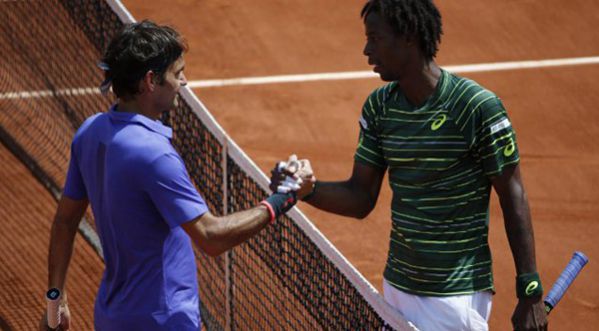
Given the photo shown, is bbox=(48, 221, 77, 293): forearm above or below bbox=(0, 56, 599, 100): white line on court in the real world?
above

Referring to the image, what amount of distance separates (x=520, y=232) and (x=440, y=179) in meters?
0.38

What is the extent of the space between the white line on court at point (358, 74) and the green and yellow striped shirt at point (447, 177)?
678 cm

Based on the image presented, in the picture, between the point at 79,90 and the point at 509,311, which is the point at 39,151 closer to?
the point at 79,90

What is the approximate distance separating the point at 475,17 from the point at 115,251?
913 centimetres

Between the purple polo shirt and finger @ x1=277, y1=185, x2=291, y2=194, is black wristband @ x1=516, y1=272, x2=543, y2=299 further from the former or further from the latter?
the purple polo shirt

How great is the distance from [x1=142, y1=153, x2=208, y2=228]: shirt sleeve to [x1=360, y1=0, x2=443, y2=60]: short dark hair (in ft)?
3.64

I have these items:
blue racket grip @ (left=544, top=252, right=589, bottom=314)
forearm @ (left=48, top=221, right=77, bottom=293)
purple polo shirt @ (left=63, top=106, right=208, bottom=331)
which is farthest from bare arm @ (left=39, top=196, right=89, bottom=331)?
blue racket grip @ (left=544, top=252, right=589, bottom=314)

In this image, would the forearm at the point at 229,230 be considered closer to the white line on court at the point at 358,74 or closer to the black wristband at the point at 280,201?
the black wristband at the point at 280,201

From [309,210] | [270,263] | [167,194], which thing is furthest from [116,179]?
[309,210]

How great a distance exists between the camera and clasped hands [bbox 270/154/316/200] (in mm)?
4285

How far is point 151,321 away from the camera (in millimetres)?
3971

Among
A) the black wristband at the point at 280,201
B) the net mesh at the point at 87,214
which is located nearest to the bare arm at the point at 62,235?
the black wristband at the point at 280,201

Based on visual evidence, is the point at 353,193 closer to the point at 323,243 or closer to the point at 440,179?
the point at 323,243

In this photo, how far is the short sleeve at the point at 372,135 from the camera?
14.4ft
